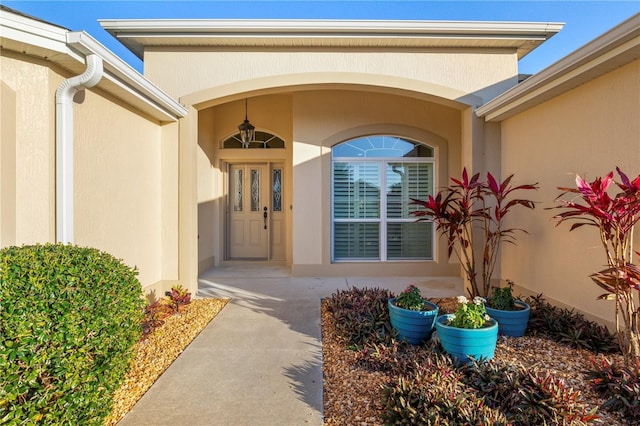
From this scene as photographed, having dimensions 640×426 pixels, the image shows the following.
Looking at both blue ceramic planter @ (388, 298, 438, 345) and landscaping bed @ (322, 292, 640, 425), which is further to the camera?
blue ceramic planter @ (388, 298, 438, 345)

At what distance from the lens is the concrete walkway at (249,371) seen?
239 cm

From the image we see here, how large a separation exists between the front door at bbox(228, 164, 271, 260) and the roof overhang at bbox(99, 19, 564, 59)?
347 cm

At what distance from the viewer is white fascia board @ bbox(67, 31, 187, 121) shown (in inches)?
116

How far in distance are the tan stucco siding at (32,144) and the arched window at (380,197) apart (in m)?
4.58

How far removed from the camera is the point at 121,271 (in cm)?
245

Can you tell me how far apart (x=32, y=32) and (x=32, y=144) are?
0.95 meters

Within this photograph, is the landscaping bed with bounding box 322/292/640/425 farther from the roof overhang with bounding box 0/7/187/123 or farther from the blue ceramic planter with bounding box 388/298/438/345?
the roof overhang with bounding box 0/7/187/123

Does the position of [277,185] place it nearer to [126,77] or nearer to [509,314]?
[126,77]

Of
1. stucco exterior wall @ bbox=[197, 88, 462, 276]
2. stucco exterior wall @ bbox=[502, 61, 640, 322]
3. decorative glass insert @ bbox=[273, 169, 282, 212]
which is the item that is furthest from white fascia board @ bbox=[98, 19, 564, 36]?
decorative glass insert @ bbox=[273, 169, 282, 212]

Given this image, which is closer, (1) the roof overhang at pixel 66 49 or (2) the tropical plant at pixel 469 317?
(1) the roof overhang at pixel 66 49

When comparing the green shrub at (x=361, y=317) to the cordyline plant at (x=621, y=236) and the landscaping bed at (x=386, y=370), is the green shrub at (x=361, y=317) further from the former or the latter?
the cordyline plant at (x=621, y=236)

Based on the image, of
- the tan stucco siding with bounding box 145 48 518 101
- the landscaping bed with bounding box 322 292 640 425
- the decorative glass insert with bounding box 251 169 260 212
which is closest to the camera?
the landscaping bed with bounding box 322 292 640 425

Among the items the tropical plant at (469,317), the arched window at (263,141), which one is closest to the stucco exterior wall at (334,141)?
the arched window at (263,141)

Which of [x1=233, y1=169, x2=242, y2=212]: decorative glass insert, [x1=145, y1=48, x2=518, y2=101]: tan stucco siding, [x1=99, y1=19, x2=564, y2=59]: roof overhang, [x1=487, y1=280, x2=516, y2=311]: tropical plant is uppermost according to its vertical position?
[x1=99, y1=19, x2=564, y2=59]: roof overhang
